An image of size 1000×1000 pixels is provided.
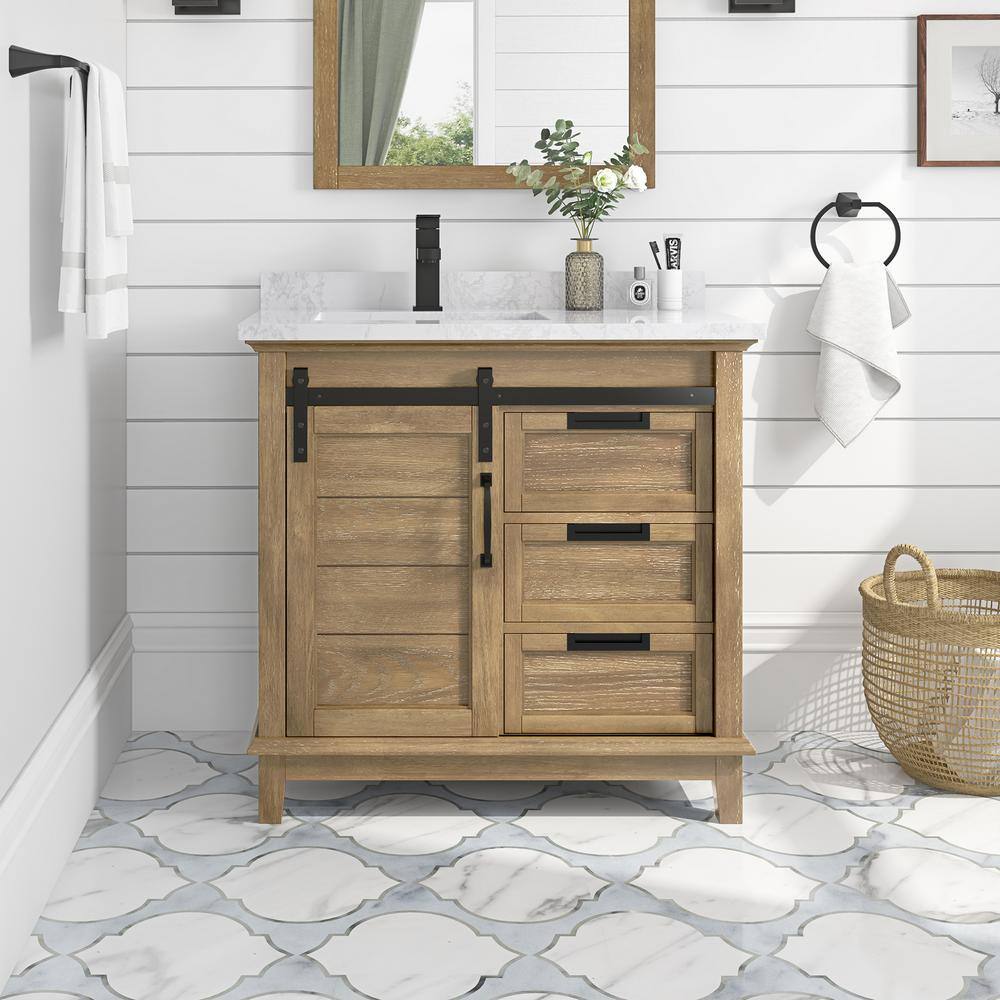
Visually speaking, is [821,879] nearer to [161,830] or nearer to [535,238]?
[161,830]

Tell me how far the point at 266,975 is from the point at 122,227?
1200mm

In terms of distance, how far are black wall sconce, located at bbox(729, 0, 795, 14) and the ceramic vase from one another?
604mm

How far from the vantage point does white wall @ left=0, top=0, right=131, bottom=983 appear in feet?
5.83

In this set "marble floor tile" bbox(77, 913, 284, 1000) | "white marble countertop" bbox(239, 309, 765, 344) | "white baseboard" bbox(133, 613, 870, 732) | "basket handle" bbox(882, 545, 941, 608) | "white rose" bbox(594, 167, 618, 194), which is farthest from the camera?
"white baseboard" bbox(133, 613, 870, 732)

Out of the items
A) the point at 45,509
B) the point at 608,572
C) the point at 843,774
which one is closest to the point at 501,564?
the point at 608,572

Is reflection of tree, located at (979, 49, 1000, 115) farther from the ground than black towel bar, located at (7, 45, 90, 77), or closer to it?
farther from the ground

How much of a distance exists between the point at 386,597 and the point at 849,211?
4.36 feet

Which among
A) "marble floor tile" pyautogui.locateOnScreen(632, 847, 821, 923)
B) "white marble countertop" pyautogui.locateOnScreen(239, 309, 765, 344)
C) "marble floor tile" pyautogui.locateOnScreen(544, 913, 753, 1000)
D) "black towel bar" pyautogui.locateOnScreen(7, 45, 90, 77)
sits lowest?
"marble floor tile" pyautogui.locateOnScreen(544, 913, 753, 1000)

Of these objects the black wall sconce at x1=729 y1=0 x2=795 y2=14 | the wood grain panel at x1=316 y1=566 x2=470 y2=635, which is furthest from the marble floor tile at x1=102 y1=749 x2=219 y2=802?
the black wall sconce at x1=729 y1=0 x2=795 y2=14

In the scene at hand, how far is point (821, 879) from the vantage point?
2047 millimetres

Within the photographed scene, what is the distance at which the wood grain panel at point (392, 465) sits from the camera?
87.4 inches

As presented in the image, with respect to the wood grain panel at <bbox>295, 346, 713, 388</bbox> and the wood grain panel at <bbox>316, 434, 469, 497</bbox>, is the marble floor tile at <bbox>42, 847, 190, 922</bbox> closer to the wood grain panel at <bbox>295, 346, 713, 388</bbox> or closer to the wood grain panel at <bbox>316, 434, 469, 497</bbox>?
the wood grain panel at <bbox>316, 434, 469, 497</bbox>

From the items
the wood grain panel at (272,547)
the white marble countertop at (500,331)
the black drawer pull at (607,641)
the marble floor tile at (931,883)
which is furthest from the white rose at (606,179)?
the marble floor tile at (931,883)

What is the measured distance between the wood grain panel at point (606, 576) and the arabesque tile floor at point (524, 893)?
0.40m
